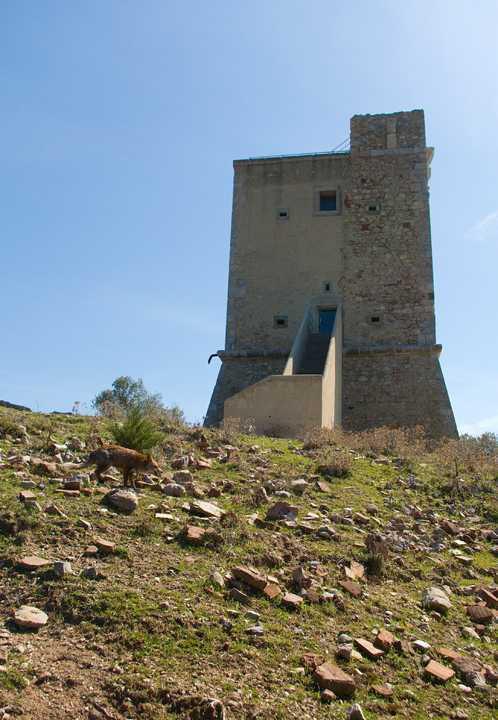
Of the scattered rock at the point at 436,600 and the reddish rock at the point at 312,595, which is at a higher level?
the reddish rock at the point at 312,595

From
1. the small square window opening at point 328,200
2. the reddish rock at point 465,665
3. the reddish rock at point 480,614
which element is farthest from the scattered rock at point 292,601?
the small square window opening at point 328,200

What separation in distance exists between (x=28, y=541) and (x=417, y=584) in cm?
297

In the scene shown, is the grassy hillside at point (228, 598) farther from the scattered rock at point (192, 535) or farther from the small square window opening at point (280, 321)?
the small square window opening at point (280, 321)

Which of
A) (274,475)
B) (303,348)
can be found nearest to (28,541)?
(274,475)

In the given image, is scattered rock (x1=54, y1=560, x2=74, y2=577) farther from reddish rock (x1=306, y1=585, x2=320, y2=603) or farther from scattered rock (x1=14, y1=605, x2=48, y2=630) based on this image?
reddish rock (x1=306, y1=585, x2=320, y2=603)

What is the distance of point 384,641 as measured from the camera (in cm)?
372

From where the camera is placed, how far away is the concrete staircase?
46.8 feet

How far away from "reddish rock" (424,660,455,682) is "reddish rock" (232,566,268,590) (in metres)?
1.11

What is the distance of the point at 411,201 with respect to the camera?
16.5m

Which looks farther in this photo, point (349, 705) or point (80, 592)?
point (80, 592)

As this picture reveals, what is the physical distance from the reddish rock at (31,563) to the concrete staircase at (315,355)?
10673 millimetres

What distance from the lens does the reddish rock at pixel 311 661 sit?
3355 mm

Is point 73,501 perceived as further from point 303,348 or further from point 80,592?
point 303,348

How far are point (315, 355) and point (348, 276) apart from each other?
269cm
